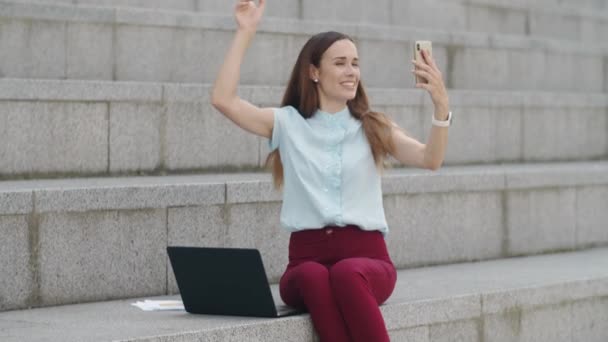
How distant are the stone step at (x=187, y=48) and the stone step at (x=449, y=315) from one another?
2022 millimetres

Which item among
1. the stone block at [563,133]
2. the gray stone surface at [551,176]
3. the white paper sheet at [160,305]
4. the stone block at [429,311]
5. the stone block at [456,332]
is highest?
the stone block at [563,133]

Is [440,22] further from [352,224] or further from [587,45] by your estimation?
[352,224]

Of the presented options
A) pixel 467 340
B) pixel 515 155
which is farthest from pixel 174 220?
pixel 515 155

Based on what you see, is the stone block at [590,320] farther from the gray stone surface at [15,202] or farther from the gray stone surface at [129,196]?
the gray stone surface at [15,202]

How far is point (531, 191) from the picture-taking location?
879 centimetres

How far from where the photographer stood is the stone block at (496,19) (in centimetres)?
1177

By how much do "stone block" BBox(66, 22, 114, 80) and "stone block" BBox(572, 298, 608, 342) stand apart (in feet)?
10.7

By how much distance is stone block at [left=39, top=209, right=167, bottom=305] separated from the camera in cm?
Result: 632

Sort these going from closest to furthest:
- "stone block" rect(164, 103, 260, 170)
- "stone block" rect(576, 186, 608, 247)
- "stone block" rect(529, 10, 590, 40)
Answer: "stone block" rect(164, 103, 260, 170) → "stone block" rect(576, 186, 608, 247) → "stone block" rect(529, 10, 590, 40)

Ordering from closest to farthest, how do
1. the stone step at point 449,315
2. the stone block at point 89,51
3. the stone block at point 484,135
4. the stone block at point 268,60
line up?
the stone step at point 449,315 < the stone block at point 89,51 < the stone block at point 268,60 < the stone block at point 484,135

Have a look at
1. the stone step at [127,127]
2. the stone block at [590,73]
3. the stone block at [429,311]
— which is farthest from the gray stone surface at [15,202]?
the stone block at [590,73]

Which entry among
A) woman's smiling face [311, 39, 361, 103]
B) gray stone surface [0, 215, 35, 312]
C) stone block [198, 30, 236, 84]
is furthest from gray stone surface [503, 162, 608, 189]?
gray stone surface [0, 215, 35, 312]

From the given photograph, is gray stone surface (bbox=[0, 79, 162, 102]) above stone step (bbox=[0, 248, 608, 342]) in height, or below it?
above

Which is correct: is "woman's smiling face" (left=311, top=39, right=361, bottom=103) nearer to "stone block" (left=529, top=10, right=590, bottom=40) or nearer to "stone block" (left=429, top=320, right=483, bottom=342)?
"stone block" (left=429, top=320, right=483, bottom=342)
